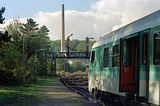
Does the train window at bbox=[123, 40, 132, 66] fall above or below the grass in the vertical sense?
above

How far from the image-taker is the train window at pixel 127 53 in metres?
17.6

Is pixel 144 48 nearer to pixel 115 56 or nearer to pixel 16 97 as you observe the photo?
pixel 115 56

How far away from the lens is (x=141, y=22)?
54.0ft

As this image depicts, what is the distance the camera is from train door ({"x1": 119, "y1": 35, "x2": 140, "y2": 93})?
17.2 meters

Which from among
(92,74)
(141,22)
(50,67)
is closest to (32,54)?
(50,67)

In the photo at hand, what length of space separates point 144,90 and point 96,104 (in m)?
11.4

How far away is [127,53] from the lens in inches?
702

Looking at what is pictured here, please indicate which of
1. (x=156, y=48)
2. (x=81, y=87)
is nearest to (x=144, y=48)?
(x=156, y=48)

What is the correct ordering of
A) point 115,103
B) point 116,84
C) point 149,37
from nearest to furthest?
point 149,37
point 116,84
point 115,103

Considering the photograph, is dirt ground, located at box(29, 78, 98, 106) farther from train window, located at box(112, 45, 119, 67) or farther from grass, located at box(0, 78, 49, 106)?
train window, located at box(112, 45, 119, 67)

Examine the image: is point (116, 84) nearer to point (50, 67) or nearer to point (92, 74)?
point (92, 74)

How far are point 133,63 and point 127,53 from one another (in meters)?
0.63

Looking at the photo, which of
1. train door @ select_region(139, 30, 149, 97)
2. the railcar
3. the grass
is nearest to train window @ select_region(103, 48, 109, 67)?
the railcar

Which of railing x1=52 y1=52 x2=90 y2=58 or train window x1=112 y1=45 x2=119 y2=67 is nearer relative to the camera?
train window x1=112 y1=45 x2=119 y2=67
